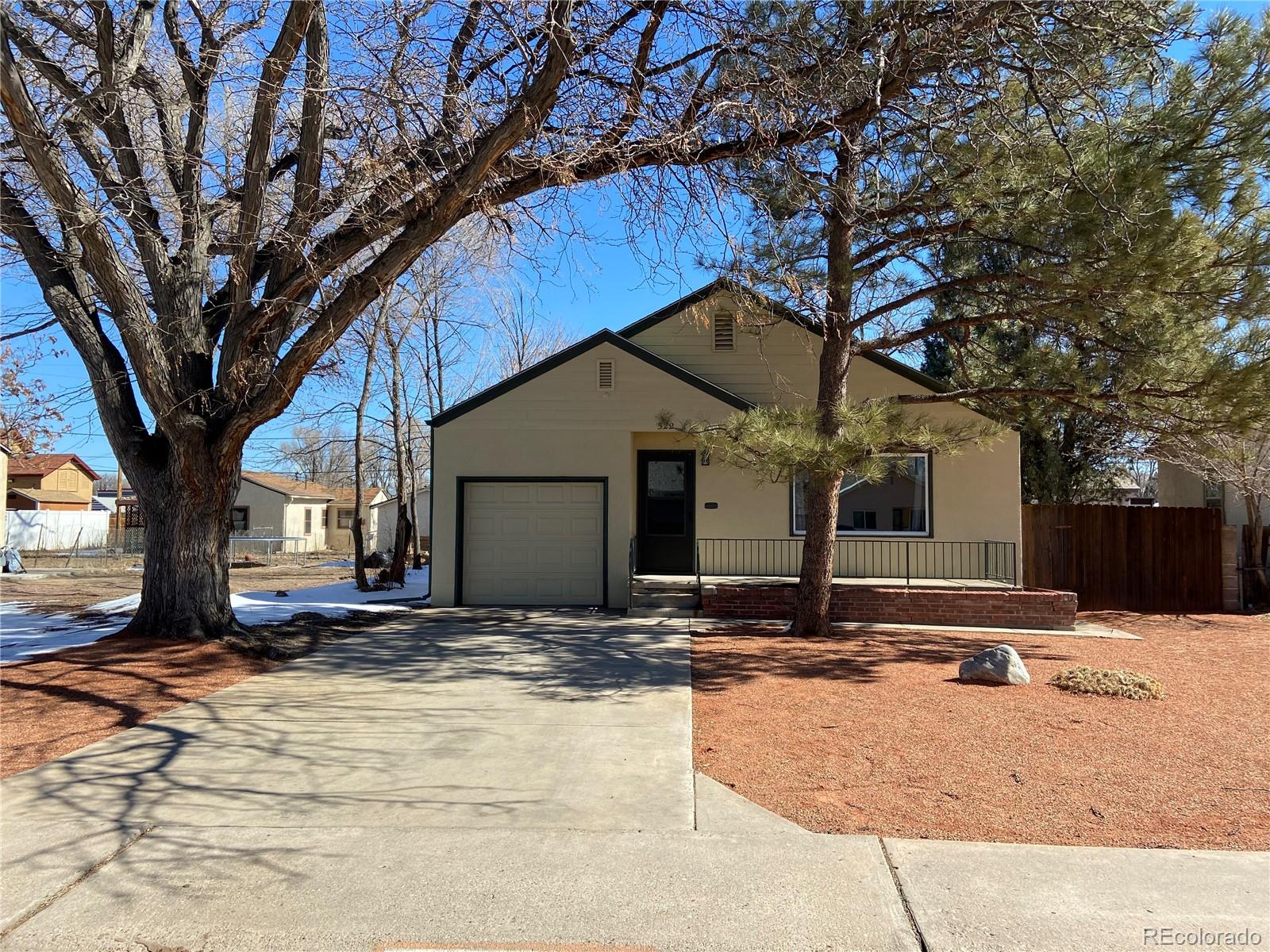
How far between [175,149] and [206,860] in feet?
25.7

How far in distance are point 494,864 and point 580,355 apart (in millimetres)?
10405

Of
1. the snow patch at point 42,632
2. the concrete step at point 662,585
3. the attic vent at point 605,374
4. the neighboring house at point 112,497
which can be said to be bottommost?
the snow patch at point 42,632

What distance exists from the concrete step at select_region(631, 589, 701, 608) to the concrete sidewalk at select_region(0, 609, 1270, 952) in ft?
21.1

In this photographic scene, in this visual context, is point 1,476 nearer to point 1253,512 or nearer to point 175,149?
point 175,149

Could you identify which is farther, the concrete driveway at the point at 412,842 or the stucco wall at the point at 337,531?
the stucco wall at the point at 337,531

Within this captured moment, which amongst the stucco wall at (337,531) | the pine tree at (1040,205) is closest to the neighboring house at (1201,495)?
the pine tree at (1040,205)

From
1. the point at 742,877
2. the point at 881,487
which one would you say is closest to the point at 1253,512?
the point at 881,487

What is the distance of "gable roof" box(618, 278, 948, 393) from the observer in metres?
10.4

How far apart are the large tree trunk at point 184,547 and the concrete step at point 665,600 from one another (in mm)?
5721

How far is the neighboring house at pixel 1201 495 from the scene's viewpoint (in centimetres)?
1738

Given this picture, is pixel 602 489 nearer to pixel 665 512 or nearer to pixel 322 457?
pixel 665 512

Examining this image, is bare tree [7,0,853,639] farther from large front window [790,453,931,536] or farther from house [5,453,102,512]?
house [5,453,102,512]

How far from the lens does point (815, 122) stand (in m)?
7.31

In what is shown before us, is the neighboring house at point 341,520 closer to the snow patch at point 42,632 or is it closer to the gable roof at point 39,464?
the gable roof at point 39,464
